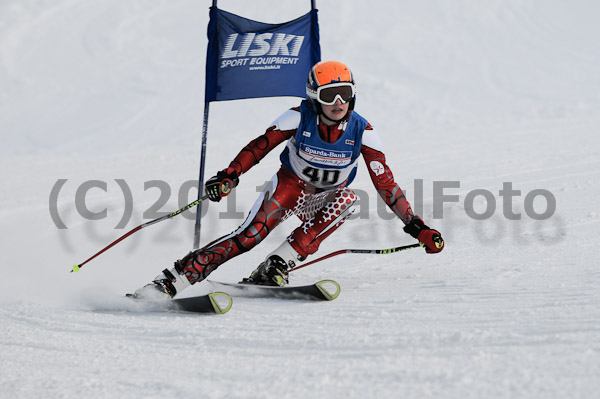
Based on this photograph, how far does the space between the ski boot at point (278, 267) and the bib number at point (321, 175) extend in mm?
441

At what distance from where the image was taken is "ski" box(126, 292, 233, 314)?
3.52 m

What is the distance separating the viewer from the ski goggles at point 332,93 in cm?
392

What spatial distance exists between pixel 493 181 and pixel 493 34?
51.0ft

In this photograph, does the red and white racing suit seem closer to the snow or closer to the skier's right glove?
the skier's right glove

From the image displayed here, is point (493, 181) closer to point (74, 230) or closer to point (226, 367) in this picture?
point (74, 230)

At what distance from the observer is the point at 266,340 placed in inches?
118

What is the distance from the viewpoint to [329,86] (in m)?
3.92

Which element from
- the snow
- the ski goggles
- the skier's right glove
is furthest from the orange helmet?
the snow

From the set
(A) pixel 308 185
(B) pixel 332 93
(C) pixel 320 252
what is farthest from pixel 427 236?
(C) pixel 320 252

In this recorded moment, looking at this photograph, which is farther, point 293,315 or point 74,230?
point 74,230

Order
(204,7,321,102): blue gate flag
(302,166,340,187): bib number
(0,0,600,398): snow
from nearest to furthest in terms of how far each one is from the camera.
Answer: (0,0,600,398): snow
(302,166,340,187): bib number
(204,7,321,102): blue gate flag

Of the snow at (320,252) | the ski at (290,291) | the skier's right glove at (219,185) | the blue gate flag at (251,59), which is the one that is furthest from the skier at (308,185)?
the blue gate flag at (251,59)

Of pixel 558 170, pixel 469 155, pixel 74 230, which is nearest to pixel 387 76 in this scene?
pixel 469 155

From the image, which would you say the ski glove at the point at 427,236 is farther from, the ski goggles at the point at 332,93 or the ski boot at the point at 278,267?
the ski goggles at the point at 332,93
